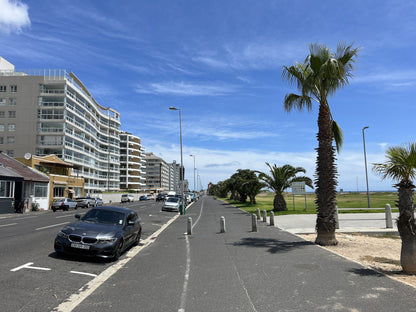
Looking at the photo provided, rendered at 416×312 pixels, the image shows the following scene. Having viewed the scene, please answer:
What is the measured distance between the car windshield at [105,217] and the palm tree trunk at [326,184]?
6.88 meters

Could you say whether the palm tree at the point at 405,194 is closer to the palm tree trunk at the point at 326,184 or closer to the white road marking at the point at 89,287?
the palm tree trunk at the point at 326,184

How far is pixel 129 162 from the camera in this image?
351 feet

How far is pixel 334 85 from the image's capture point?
460 inches

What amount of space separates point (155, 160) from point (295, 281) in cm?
17157

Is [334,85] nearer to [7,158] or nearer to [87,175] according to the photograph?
[7,158]

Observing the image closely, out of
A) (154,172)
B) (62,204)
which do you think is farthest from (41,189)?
(154,172)

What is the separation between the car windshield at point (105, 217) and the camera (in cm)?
946

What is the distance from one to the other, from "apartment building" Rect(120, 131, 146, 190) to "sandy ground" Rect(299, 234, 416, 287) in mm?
97042

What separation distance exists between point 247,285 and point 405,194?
4431 millimetres

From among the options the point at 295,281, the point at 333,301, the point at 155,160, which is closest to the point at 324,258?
the point at 295,281

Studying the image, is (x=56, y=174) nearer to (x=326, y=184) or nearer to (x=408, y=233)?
(x=326, y=184)

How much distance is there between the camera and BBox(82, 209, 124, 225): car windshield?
9459mm

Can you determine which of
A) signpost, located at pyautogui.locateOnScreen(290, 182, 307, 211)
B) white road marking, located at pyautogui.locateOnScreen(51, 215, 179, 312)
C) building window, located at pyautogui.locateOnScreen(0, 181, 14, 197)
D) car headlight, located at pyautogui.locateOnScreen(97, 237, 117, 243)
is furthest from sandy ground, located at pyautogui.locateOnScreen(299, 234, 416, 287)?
building window, located at pyautogui.locateOnScreen(0, 181, 14, 197)

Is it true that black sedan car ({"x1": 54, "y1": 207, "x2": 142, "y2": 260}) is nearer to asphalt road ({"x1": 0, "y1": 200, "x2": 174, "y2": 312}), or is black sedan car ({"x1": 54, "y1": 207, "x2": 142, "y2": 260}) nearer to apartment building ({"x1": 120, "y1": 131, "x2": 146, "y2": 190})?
asphalt road ({"x1": 0, "y1": 200, "x2": 174, "y2": 312})
